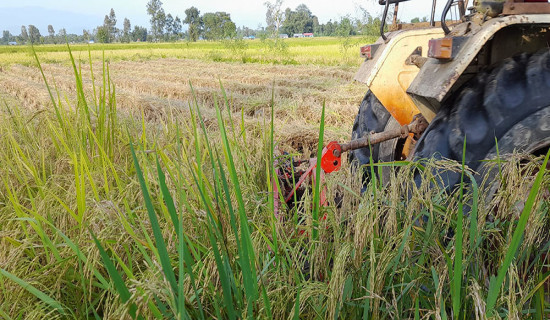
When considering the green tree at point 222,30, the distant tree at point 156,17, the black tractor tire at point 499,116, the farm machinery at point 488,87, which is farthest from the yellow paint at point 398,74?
the distant tree at point 156,17

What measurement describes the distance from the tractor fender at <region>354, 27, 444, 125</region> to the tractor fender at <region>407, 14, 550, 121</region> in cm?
62

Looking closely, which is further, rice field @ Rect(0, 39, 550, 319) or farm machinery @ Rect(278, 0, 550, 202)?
farm machinery @ Rect(278, 0, 550, 202)

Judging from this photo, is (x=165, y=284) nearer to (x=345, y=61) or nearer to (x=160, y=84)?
(x=160, y=84)

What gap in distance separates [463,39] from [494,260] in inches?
34.2

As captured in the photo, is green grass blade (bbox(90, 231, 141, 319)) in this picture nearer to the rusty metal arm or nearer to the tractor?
the tractor

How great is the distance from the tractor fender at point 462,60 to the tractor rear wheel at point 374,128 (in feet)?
2.28

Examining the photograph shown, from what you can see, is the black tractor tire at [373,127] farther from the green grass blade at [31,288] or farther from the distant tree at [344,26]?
the distant tree at [344,26]

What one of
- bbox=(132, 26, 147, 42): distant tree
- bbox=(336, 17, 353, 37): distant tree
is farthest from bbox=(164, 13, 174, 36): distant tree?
bbox=(336, 17, 353, 37): distant tree

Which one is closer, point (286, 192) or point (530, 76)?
point (530, 76)

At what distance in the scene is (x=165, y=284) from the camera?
808mm

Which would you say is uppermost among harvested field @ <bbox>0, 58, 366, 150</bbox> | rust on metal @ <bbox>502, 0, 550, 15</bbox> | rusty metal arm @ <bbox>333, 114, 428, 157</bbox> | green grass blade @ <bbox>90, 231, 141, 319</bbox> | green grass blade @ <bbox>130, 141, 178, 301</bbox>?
rust on metal @ <bbox>502, 0, 550, 15</bbox>

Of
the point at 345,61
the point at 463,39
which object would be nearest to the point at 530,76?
the point at 463,39

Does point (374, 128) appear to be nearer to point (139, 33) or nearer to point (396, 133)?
point (396, 133)

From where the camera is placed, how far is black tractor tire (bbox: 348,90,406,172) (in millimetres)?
2506
